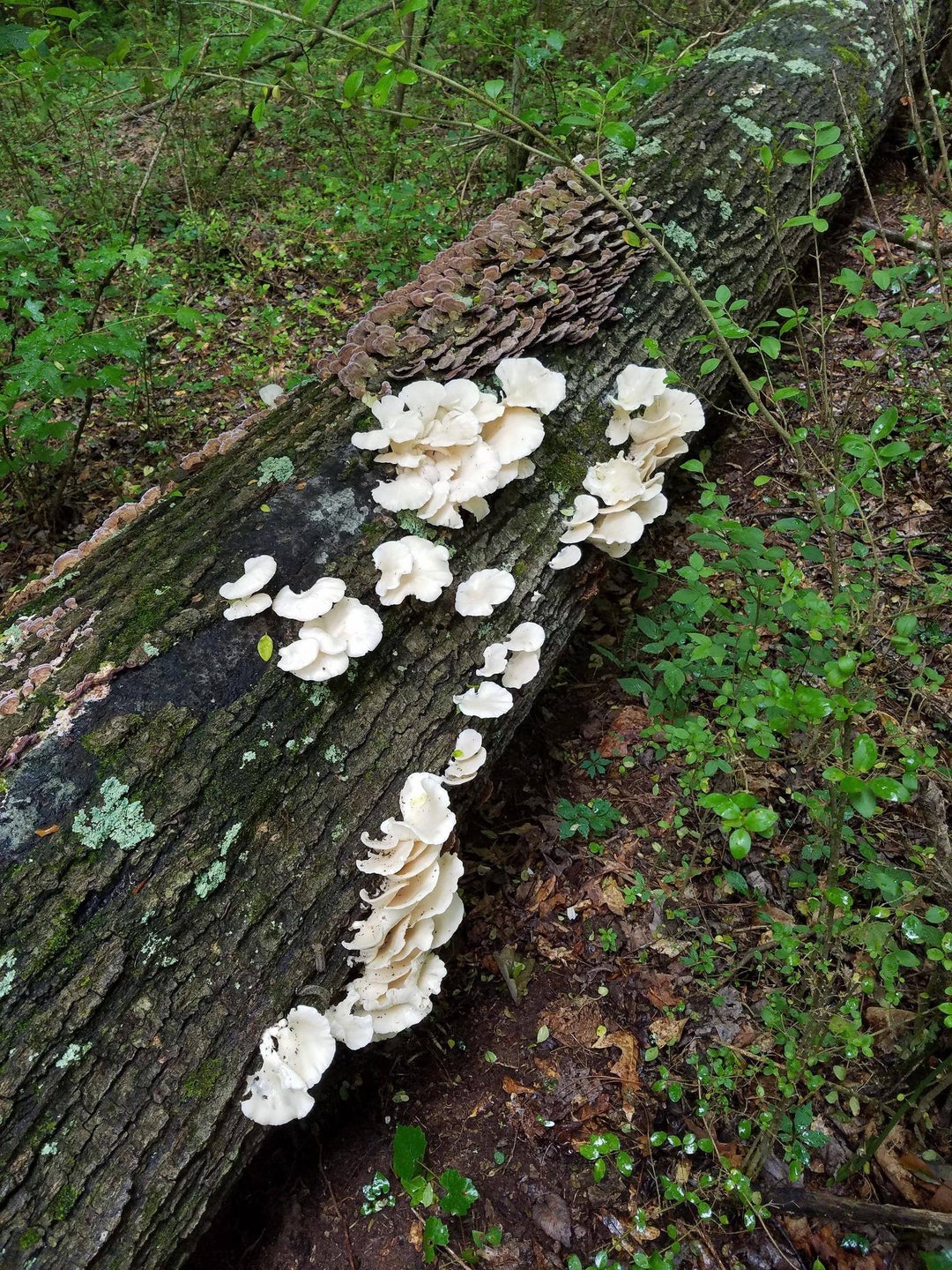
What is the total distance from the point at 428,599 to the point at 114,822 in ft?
4.29

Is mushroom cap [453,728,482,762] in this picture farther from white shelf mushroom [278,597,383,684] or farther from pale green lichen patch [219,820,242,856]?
pale green lichen patch [219,820,242,856]

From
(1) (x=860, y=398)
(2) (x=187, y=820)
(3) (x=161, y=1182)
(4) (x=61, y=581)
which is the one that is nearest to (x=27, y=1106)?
(3) (x=161, y=1182)

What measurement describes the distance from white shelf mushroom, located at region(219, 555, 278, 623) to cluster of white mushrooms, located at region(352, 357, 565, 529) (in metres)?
0.55

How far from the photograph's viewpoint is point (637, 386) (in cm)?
340

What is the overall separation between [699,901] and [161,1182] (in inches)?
85.1

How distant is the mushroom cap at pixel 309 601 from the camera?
2605mm

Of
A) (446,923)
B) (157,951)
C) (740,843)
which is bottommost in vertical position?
(446,923)

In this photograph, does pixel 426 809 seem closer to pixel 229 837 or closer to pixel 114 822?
pixel 229 837

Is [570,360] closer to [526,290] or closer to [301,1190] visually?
[526,290]

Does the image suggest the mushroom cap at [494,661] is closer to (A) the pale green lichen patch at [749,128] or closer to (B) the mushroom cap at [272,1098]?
(B) the mushroom cap at [272,1098]

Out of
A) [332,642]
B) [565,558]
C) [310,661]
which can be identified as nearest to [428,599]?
[332,642]

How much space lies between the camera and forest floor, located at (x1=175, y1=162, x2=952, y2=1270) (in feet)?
7.73

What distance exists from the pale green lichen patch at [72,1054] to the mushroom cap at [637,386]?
3196 millimetres

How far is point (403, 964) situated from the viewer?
2482mm
